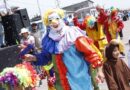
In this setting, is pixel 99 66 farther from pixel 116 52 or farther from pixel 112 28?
pixel 112 28

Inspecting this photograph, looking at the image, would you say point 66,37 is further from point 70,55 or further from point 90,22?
point 90,22

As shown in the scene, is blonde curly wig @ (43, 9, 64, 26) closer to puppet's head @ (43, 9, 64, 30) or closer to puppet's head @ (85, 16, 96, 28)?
puppet's head @ (43, 9, 64, 30)

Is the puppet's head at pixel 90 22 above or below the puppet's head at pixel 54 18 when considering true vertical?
below

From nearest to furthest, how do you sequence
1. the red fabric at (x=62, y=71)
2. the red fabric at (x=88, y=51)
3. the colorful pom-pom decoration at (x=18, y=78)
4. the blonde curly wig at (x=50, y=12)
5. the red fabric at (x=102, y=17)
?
the colorful pom-pom decoration at (x=18, y=78) < the red fabric at (x=88, y=51) < the red fabric at (x=62, y=71) < the blonde curly wig at (x=50, y=12) < the red fabric at (x=102, y=17)

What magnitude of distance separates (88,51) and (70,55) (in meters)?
0.25

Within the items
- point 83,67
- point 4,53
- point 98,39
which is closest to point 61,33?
point 83,67

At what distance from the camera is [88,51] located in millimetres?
5324

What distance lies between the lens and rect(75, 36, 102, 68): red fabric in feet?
17.3

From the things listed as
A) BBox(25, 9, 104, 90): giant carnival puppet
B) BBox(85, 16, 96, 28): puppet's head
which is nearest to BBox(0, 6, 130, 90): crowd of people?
BBox(25, 9, 104, 90): giant carnival puppet

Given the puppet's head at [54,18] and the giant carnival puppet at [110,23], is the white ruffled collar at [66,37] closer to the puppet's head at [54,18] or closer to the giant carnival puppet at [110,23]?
the puppet's head at [54,18]

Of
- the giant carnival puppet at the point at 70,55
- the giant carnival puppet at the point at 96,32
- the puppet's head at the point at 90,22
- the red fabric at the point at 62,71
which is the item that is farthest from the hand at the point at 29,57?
the puppet's head at the point at 90,22

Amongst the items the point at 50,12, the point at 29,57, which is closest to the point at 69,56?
the point at 29,57

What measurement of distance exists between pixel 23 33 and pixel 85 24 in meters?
2.79

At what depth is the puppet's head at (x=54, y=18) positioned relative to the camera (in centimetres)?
557
